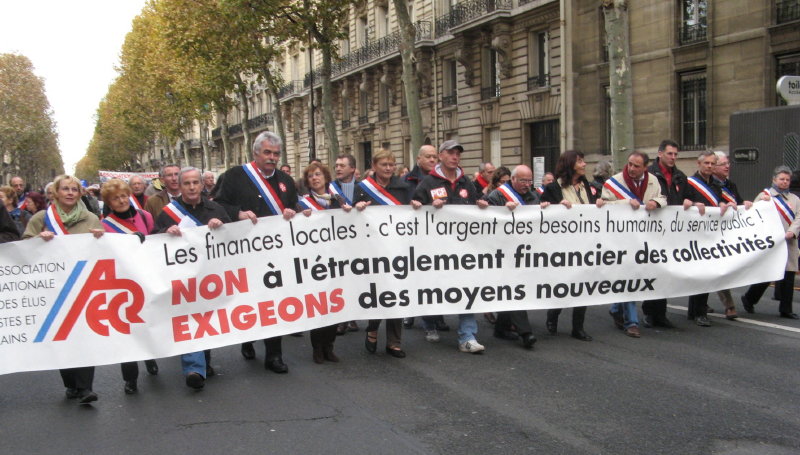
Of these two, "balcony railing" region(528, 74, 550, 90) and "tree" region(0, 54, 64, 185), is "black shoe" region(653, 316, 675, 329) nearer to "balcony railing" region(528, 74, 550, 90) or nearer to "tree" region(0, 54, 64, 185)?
"balcony railing" region(528, 74, 550, 90)

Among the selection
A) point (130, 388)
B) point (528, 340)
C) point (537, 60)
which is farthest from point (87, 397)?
point (537, 60)

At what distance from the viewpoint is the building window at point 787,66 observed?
61.0 ft

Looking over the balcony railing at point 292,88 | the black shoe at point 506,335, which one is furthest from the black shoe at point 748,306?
the balcony railing at point 292,88

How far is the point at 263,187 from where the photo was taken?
653 centimetres

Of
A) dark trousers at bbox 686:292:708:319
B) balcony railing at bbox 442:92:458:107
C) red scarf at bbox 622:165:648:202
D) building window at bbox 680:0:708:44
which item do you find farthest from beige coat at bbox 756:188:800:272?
balcony railing at bbox 442:92:458:107

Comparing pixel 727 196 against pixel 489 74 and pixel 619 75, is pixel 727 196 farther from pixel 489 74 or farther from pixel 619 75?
pixel 489 74

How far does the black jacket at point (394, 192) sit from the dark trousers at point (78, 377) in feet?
8.83

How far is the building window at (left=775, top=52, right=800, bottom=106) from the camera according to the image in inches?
732

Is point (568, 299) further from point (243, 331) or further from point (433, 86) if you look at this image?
point (433, 86)

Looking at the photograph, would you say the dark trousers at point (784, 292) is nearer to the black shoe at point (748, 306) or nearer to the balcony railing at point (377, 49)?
the black shoe at point (748, 306)

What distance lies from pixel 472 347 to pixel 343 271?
4.60 ft

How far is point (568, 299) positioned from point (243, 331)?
3053mm

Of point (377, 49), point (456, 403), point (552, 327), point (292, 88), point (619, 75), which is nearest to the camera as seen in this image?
point (456, 403)

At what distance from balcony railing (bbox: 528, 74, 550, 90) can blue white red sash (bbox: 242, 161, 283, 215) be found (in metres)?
21.8
